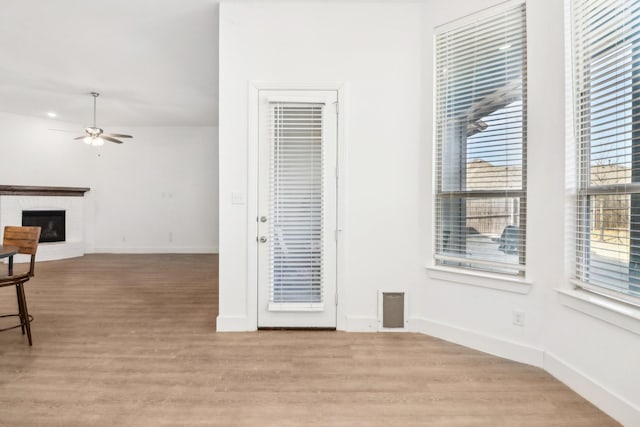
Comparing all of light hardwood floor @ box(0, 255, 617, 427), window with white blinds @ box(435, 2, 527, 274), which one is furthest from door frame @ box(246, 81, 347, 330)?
window with white blinds @ box(435, 2, 527, 274)

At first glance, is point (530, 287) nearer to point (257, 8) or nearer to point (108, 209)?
point (257, 8)

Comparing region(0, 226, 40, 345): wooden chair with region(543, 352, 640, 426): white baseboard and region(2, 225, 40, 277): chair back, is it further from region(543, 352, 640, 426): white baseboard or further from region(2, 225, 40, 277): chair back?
region(543, 352, 640, 426): white baseboard

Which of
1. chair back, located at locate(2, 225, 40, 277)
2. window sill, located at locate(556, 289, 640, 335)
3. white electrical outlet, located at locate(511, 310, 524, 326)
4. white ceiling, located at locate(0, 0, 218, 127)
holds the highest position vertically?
white ceiling, located at locate(0, 0, 218, 127)

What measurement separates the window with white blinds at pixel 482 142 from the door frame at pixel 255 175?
832 mm

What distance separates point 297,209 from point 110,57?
3.33 m

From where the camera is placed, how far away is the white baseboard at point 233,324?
2.85 metres

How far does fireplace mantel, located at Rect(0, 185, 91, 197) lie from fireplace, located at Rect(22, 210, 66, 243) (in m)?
0.38

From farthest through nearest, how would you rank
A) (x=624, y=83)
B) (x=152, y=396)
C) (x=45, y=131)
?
1. (x=45, y=131)
2. (x=152, y=396)
3. (x=624, y=83)

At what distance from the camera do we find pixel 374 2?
9.30ft

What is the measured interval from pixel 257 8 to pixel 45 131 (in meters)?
6.60

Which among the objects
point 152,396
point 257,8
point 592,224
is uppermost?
point 257,8

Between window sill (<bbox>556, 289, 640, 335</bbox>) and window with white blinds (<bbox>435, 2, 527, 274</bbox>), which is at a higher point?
window with white blinds (<bbox>435, 2, 527, 274</bbox>)

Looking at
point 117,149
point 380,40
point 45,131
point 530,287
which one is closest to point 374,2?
point 380,40

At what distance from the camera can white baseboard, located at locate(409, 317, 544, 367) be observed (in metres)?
2.29
